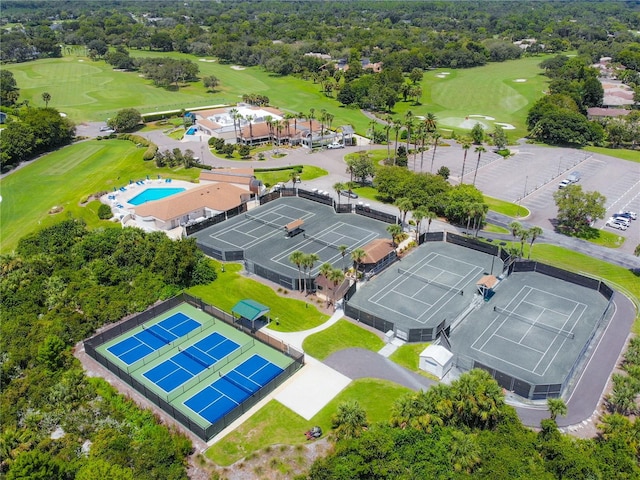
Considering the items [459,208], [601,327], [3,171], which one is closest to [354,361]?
[601,327]

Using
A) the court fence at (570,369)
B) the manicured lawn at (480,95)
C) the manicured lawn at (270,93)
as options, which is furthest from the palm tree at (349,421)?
the manicured lawn at (480,95)

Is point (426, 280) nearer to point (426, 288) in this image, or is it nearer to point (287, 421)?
point (426, 288)

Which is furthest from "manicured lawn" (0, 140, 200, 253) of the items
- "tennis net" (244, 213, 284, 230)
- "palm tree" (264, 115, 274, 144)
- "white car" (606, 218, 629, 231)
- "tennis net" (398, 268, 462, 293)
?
"white car" (606, 218, 629, 231)

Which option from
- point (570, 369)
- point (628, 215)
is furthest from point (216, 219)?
point (628, 215)

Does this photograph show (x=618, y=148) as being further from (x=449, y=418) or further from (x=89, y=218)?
(x=89, y=218)

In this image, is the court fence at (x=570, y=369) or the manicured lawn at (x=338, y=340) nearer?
the court fence at (x=570, y=369)

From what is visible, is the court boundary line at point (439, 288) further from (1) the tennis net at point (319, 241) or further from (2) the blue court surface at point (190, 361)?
(2) the blue court surface at point (190, 361)
